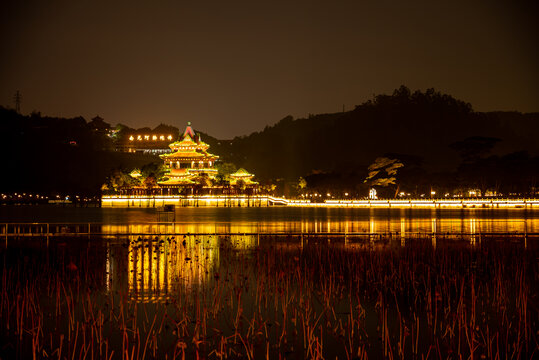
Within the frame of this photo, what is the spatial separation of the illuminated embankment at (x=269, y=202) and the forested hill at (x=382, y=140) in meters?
57.9

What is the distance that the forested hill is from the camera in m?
167

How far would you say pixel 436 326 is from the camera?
43.2 feet

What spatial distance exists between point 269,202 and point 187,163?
23618 millimetres

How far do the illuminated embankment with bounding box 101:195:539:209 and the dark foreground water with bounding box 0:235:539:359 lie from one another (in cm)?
7018

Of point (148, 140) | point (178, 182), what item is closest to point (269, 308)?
point (178, 182)

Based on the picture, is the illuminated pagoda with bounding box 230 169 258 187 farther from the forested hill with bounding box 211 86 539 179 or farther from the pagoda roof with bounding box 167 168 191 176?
the forested hill with bounding box 211 86 539 179

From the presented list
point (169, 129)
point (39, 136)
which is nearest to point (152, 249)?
point (39, 136)

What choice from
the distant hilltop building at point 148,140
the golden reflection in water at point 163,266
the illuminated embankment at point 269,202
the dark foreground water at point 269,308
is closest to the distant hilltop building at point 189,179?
the illuminated embankment at point 269,202

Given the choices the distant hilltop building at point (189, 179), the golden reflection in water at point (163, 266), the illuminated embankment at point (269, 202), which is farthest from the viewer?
the distant hilltop building at point (189, 179)

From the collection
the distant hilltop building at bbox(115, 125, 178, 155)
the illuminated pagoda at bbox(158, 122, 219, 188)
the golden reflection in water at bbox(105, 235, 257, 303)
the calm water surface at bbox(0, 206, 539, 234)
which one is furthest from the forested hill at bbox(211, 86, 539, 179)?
the golden reflection in water at bbox(105, 235, 257, 303)

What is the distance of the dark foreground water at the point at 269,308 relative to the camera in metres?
11.6

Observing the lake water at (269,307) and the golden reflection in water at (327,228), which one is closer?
the lake water at (269,307)

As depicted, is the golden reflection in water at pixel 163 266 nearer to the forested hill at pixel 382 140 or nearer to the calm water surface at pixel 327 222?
the calm water surface at pixel 327 222

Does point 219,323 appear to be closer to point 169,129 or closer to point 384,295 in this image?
point 384,295
